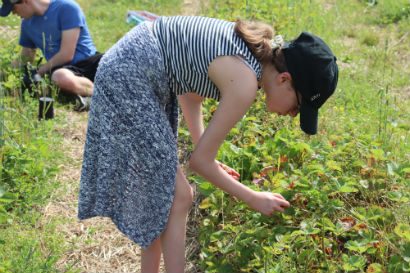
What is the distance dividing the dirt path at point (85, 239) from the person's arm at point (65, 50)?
117 centimetres

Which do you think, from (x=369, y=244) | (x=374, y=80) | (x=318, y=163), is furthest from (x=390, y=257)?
(x=374, y=80)

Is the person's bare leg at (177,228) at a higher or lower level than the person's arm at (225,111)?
lower

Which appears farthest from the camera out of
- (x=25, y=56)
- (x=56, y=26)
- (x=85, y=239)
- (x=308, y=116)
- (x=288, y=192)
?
(x=25, y=56)

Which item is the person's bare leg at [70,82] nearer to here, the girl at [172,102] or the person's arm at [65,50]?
the person's arm at [65,50]

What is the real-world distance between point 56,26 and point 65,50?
7.5 inches

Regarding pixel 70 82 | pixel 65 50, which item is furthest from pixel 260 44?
pixel 65 50

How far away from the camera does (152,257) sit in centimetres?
265

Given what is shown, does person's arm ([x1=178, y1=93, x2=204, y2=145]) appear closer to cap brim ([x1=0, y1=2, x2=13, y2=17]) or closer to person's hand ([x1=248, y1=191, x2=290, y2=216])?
person's hand ([x1=248, y1=191, x2=290, y2=216])

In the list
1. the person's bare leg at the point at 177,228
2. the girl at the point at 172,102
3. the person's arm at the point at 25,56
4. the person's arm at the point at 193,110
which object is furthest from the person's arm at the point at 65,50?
the person's bare leg at the point at 177,228

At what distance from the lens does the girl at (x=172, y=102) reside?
224 cm

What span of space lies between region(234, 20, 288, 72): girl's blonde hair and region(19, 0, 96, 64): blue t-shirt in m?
2.70

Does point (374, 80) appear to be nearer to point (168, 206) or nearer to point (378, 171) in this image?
point (378, 171)

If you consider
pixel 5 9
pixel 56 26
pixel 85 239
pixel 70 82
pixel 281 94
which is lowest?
pixel 85 239

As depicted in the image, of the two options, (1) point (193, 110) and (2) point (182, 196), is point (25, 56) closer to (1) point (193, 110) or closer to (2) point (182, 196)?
(1) point (193, 110)
